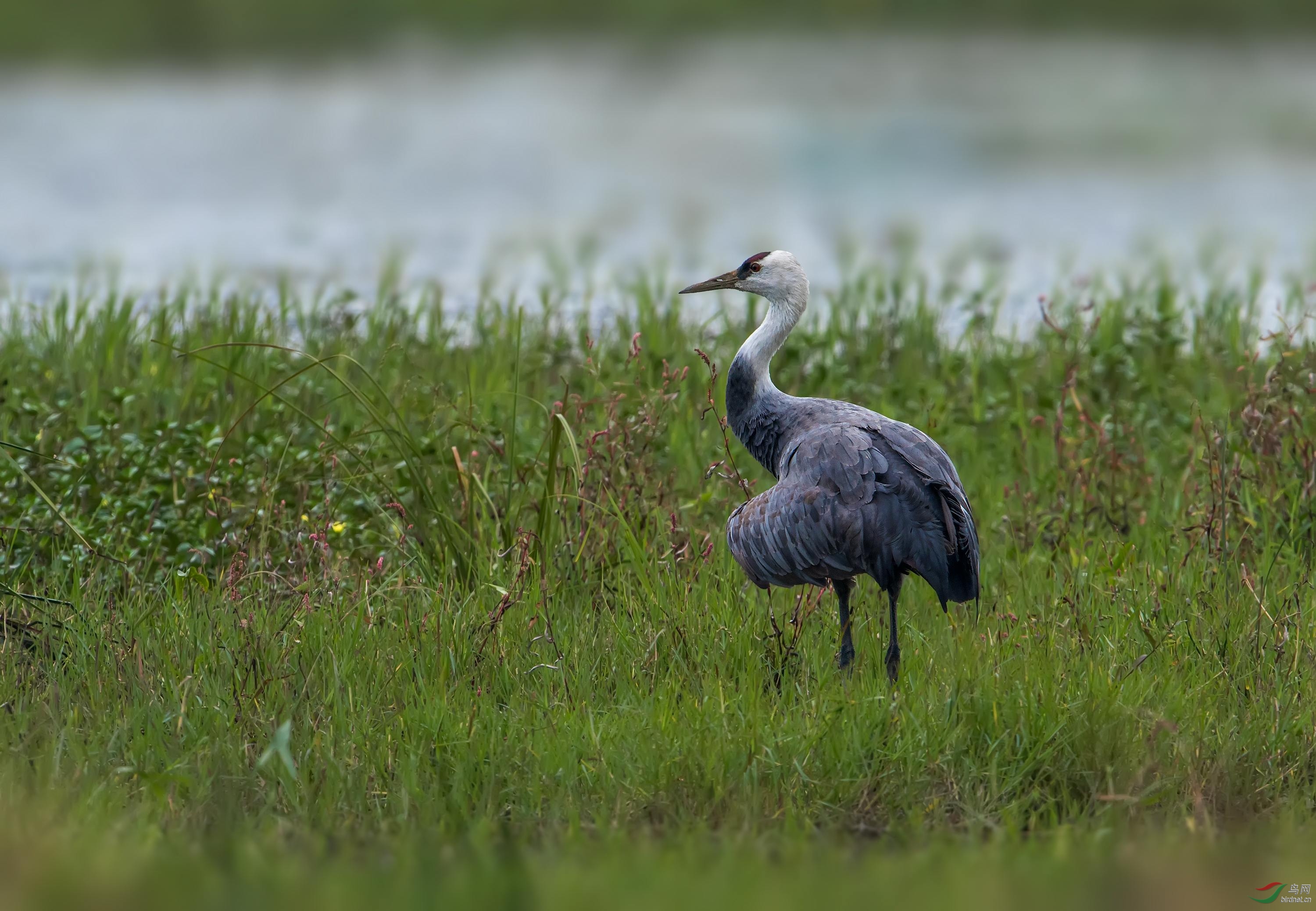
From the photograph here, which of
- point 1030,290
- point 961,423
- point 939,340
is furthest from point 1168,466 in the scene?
point 1030,290

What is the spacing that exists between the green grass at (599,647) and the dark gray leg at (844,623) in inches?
2.4

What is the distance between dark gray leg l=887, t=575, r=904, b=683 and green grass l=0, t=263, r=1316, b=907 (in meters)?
0.11

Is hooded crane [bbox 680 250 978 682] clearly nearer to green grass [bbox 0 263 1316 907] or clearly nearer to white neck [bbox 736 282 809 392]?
green grass [bbox 0 263 1316 907]

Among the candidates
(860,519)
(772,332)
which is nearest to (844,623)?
Answer: (860,519)

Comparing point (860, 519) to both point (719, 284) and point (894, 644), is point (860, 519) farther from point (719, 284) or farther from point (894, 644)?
point (719, 284)

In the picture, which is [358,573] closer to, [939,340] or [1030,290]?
[939,340]

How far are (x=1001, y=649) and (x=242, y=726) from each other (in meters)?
2.36

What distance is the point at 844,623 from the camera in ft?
14.7

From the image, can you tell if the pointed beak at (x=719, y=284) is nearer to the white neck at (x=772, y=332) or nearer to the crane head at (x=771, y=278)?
the crane head at (x=771, y=278)

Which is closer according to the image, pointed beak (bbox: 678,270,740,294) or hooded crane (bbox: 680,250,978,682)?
hooded crane (bbox: 680,250,978,682)

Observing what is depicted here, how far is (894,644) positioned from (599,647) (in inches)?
37.8

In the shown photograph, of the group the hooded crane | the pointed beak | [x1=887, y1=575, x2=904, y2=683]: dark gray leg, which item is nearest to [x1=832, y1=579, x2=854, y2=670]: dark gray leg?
the hooded crane

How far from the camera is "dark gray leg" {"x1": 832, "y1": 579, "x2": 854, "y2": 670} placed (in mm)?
4363

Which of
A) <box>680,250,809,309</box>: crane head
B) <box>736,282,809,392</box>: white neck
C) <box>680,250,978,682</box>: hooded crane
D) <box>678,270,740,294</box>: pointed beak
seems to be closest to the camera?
<box>680,250,978,682</box>: hooded crane
